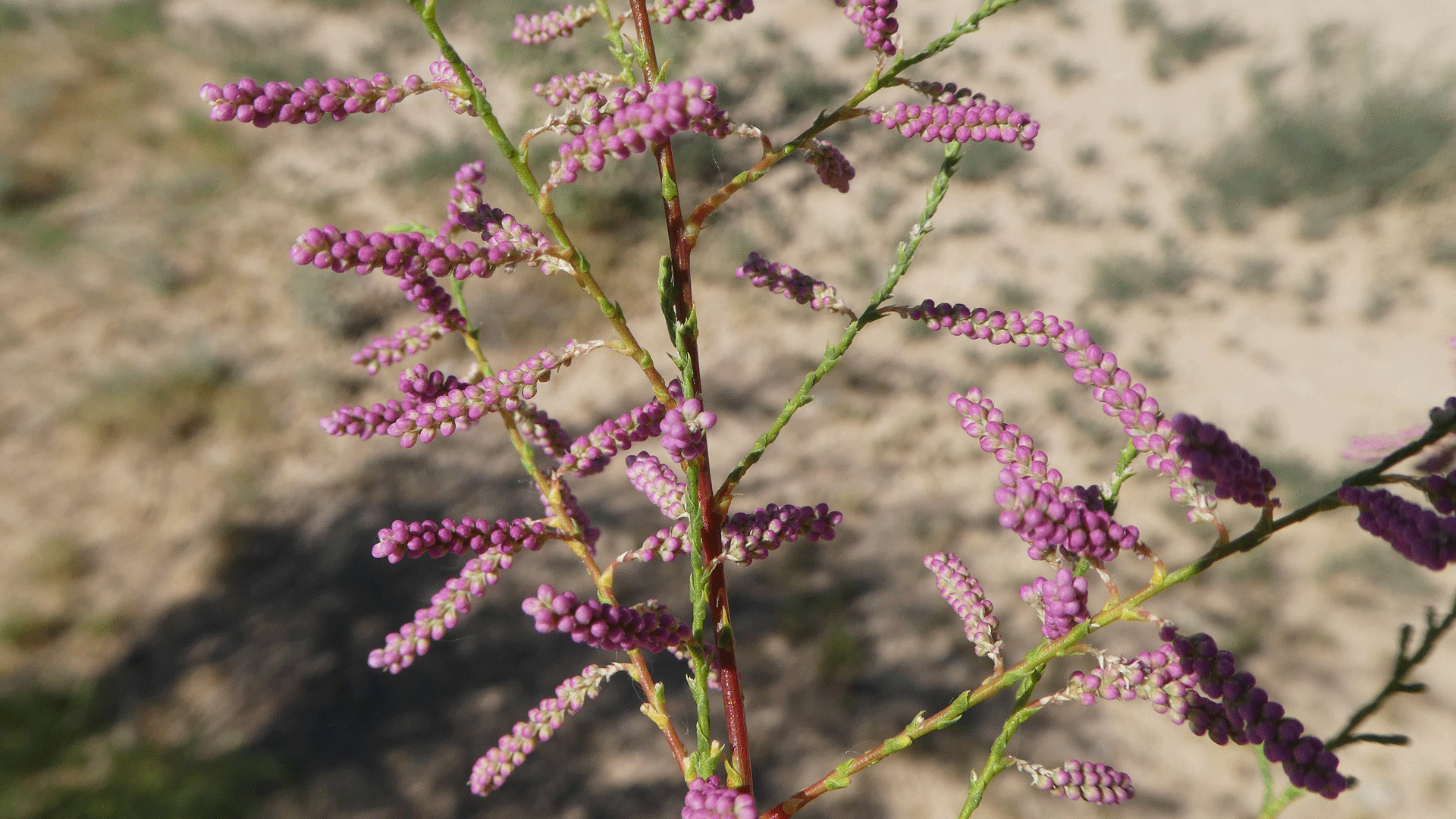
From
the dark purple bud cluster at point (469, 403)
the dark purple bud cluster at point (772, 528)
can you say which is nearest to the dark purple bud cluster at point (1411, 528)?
the dark purple bud cluster at point (772, 528)

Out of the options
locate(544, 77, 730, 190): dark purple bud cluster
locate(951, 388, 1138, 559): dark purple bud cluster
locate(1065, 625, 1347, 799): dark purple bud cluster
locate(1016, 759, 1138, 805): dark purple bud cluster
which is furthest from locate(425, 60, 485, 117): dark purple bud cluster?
locate(1016, 759, 1138, 805): dark purple bud cluster

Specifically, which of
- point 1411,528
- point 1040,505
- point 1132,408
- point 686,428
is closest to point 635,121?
point 686,428

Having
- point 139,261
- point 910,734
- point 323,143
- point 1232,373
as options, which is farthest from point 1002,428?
point 323,143

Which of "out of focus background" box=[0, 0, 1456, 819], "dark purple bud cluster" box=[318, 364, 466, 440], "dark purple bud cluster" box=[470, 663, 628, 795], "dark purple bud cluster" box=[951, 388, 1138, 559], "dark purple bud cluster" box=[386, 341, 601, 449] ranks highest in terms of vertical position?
"out of focus background" box=[0, 0, 1456, 819]

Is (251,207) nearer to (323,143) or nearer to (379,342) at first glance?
(323,143)

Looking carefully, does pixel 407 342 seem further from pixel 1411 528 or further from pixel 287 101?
pixel 1411 528

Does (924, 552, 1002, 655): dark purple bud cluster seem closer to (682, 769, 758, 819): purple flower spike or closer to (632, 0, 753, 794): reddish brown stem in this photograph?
(632, 0, 753, 794): reddish brown stem

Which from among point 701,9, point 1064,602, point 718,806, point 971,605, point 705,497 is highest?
point 701,9
